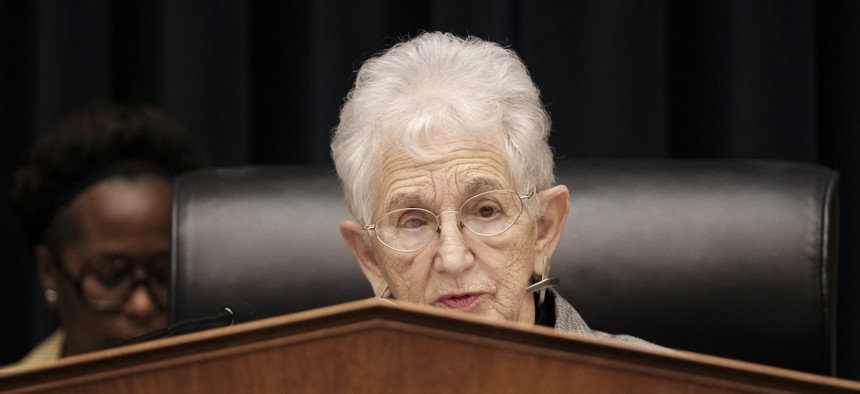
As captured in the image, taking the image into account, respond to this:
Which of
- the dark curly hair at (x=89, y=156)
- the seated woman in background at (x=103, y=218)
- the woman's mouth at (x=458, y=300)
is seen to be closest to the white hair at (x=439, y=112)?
the woman's mouth at (x=458, y=300)

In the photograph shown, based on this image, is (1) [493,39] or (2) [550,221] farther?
(1) [493,39]

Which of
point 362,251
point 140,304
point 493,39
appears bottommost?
point 140,304

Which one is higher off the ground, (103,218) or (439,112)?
(439,112)

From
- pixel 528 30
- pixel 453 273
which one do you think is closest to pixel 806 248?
pixel 453 273

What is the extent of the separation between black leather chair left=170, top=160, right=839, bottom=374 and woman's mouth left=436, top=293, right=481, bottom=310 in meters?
0.17

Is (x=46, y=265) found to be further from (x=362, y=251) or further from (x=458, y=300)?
(x=458, y=300)

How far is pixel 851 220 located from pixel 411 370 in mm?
1573

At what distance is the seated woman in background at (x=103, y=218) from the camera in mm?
1655

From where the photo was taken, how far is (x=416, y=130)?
123cm

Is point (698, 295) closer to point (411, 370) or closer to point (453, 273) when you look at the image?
point (453, 273)

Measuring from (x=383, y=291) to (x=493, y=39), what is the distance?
822mm

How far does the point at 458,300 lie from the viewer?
1.18 meters

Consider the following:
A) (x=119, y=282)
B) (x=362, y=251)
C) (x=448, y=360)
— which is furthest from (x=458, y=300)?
(x=119, y=282)

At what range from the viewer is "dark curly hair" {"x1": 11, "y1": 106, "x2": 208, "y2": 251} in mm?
1756
